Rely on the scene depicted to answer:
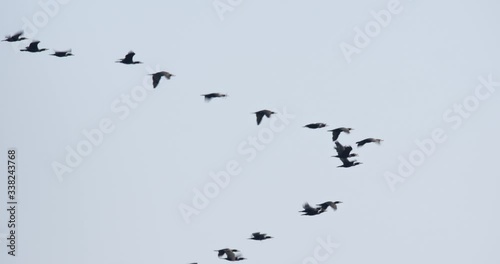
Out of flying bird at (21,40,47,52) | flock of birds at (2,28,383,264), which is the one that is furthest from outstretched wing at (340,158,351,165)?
flying bird at (21,40,47,52)

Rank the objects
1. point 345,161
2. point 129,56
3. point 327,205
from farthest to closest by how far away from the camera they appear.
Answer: point 327,205 → point 345,161 → point 129,56

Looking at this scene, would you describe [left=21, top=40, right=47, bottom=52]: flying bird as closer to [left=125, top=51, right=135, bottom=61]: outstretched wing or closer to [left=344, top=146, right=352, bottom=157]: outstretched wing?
[left=125, top=51, right=135, bottom=61]: outstretched wing

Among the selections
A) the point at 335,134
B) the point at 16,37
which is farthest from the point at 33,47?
the point at 335,134

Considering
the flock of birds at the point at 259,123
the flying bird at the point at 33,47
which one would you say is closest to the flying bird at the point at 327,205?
the flock of birds at the point at 259,123

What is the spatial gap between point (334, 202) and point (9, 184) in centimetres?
1028

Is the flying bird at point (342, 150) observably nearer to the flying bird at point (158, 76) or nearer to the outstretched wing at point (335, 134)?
the outstretched wing at point (335, 134)

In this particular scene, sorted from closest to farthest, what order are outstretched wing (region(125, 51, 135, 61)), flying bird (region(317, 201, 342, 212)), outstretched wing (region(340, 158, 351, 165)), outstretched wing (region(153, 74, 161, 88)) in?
1. outstretched wing (region(153, 74, 161, 88))
2. outstretched wing (region(125, 51, 135, 61))
3. outstretched wing (region(340, 158, 351, 165))
4. flying bird (region(317, 201, 342, 212))

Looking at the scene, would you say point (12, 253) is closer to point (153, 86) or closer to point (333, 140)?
point (153, 86)

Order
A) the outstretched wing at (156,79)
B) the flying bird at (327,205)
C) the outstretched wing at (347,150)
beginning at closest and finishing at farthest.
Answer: the outstretched wing at (156,79) < the outstretched wing at (347,150) < the flying bird at (327,205)

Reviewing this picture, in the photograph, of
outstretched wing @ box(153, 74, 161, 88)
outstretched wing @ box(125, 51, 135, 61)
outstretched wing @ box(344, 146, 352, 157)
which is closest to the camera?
outstretched wing @ box(153, 74, 161, 88)

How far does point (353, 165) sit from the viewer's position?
169 ft

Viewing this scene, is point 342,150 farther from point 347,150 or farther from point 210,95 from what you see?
point 210,95

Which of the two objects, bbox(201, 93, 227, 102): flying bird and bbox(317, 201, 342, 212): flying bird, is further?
bbox(317, 201, 342, 212): flying bird

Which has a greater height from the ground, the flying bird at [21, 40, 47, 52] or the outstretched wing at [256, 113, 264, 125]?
the flying bird at [21, 40, 47, 52]
